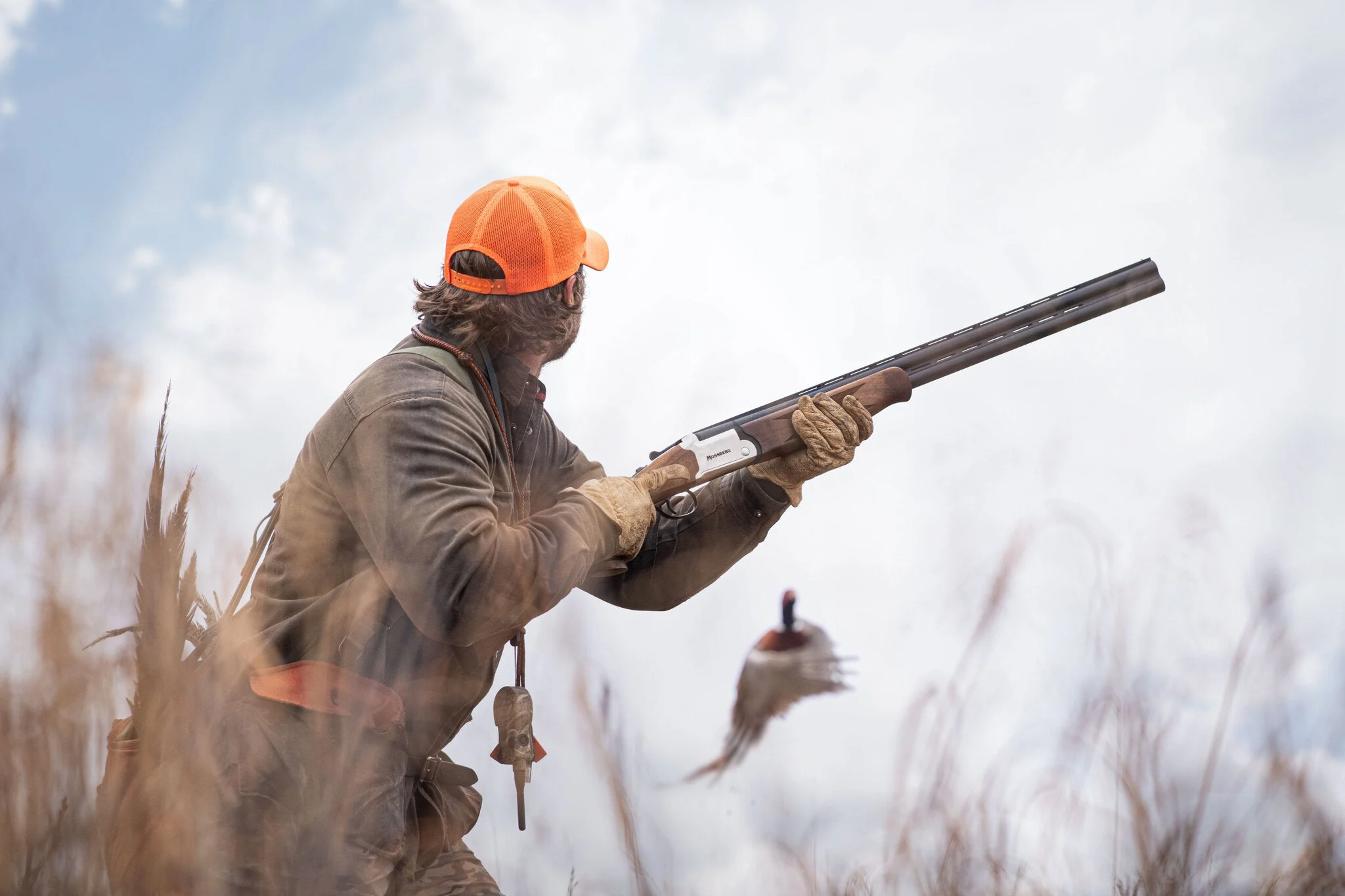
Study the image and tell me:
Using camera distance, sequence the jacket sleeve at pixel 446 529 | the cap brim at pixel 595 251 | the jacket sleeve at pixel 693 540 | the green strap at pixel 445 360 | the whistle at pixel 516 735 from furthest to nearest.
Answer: the jacket sleeve at pixel 693 540 < the cap brim at pixel 595 251 < the whistle at pixel 516 735 < the green strap at pixel 445 360 < the jacket sleeve at pixel 446 529

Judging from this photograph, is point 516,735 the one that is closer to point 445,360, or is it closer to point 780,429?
point 445,360

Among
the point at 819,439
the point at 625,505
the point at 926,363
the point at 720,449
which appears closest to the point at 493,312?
the point at 625,505

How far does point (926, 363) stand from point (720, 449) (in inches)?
36.7

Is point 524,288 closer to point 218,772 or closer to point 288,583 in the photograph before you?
point 288,583

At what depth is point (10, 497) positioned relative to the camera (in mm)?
3061

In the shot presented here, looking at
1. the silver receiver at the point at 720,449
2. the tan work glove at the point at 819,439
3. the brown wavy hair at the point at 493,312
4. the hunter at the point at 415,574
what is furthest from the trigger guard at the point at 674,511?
A: the brown wavy hair at the point at 493,312

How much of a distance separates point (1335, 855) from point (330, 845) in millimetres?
3200

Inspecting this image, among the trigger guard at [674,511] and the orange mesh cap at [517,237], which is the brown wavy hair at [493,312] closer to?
the orange mesh cap at [517,237]

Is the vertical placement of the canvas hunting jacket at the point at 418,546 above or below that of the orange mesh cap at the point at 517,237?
below

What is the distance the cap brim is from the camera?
3576 millimetres

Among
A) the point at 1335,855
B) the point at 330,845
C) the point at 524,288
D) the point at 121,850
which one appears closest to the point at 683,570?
the point at 524,288

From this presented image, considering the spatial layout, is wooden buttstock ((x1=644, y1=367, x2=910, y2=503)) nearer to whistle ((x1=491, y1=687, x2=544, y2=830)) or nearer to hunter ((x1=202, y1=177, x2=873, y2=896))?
hunter ((x1=202, y1=177, x2=873, y2=896))

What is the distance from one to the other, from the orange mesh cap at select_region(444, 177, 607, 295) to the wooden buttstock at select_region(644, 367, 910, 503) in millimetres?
713

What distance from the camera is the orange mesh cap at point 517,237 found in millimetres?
3416
